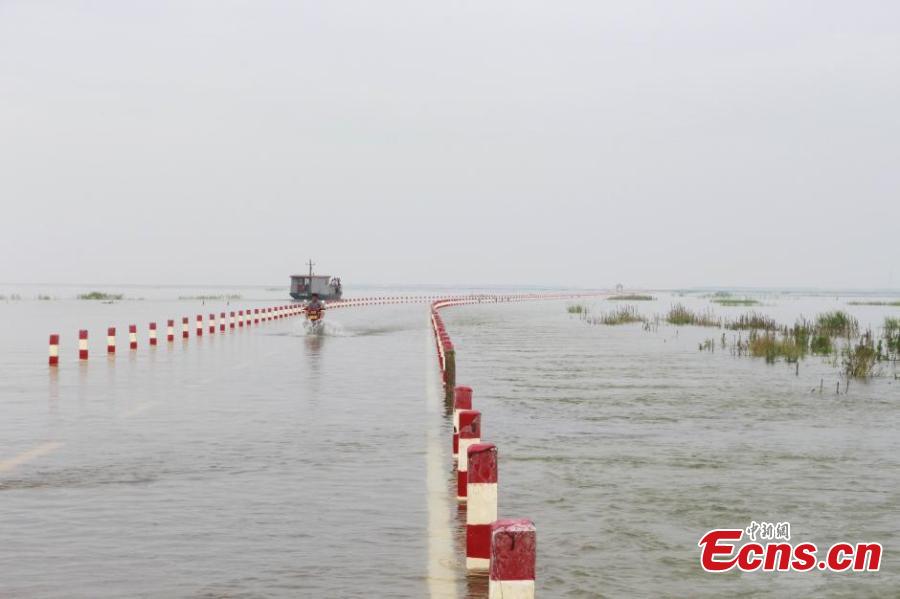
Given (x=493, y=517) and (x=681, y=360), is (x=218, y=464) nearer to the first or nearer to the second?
(x=493, y=517)

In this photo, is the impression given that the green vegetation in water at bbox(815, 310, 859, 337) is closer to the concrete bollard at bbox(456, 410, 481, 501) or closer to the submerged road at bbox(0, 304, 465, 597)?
the submerged road at bbox(0, 304, 465, 597)

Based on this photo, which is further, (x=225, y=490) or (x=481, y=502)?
(x=225, y=490)

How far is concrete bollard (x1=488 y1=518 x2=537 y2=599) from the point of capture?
585 cm

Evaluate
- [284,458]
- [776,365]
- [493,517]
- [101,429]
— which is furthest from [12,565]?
[776,365]

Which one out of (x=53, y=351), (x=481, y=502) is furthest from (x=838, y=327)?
(x=481, y=502)

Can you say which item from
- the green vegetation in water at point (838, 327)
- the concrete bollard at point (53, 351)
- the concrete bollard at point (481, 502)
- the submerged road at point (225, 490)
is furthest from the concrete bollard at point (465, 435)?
the green vegetation in water at point (838, 327)

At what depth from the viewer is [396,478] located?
468 inches

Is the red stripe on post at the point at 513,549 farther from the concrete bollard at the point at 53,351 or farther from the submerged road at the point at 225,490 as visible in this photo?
the concrete bollard at the point at 53,351

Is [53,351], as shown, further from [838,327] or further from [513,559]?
[838,327]

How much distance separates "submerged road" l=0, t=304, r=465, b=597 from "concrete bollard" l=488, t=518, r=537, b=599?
5.13ft

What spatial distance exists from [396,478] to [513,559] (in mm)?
6068

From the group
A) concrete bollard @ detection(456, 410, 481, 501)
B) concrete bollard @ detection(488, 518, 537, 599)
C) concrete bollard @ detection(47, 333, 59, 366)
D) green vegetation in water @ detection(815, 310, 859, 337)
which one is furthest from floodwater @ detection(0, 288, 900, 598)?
green vegetation in water @ detection(815, 310, 859, 337)

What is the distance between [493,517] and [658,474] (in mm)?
4888

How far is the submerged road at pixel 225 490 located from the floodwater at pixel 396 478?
0.10ft
